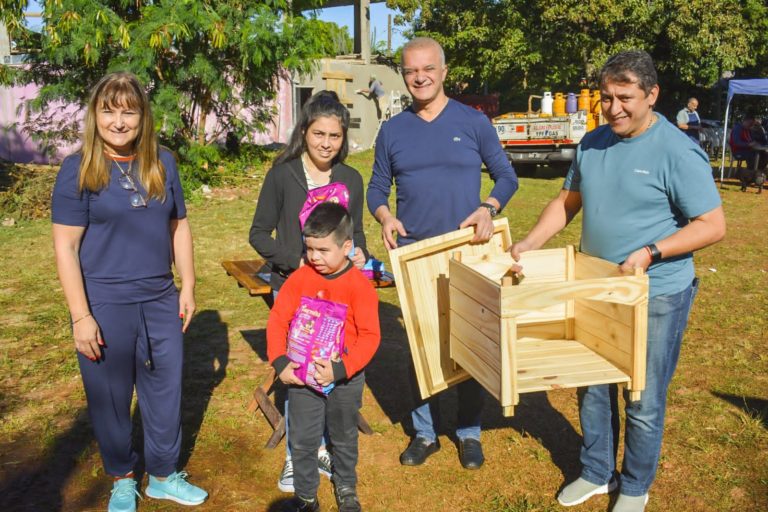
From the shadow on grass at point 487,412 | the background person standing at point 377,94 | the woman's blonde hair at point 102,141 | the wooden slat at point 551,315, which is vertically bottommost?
the shadow on grass at point 487,412

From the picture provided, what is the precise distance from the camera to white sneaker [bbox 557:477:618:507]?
3.65 meters

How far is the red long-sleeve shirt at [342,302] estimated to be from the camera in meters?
3.16

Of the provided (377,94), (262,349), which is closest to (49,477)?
(262,349)

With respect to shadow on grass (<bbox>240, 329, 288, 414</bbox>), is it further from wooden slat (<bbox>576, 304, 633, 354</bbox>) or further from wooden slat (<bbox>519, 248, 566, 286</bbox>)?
wooden slat (<bbox>576, 304, 633, 354</bbox>)

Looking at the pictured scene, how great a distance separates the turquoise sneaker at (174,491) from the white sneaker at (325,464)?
0.64m

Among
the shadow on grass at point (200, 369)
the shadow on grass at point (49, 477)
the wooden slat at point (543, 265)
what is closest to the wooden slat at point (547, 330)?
the wooden slat at point (543, 265)

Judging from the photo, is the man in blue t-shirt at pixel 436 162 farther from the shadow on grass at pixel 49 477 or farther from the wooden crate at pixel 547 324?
the shadow on grass at pixel 49 477

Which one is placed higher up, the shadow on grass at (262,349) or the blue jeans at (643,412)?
the blue jeans at (643,412)

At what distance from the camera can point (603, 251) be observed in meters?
3.25

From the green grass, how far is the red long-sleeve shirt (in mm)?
995

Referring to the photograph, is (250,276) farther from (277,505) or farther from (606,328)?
(606,328)

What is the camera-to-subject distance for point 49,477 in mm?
3986

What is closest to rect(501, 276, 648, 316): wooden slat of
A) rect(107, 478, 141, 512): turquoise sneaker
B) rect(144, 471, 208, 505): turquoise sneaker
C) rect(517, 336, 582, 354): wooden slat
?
rect(517, 336, 582, 354): wooden slat

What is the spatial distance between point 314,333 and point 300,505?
2.91 feet
